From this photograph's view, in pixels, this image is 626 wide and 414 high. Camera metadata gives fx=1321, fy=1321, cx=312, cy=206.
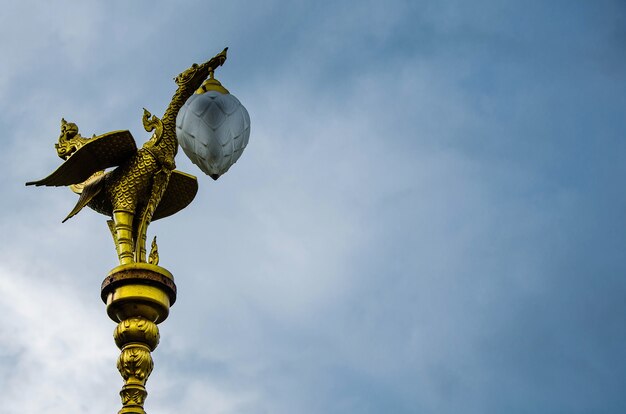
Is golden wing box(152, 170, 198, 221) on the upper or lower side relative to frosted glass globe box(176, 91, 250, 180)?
upper

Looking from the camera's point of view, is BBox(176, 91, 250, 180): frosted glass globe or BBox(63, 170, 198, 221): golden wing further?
BBox(63, 170, 198, 221): golden wing

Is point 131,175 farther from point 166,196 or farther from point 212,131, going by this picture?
point 212,131

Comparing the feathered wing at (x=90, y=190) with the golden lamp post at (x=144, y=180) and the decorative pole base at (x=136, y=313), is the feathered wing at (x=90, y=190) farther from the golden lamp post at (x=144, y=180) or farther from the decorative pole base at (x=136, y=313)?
the decorative pole base at (x=136, y=313)

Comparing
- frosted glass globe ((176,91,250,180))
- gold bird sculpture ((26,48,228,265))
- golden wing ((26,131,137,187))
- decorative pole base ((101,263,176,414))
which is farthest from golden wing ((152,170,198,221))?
decorative pole base ((101,263,176,414))

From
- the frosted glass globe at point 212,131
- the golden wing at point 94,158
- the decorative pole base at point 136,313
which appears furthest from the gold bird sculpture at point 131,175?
the frosted glass globe at point 212,131

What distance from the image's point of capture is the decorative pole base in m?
9.52

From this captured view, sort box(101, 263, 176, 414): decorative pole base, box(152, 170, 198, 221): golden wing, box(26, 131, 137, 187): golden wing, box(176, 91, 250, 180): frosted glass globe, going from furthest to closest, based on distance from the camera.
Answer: box(152, 170, 198, 221): golden wing
box(26, 131, 137, 187): golden wing
box(176, 91, 250, 180): frosted glass globe
box(101, 263, 176, 414): decorative pole base

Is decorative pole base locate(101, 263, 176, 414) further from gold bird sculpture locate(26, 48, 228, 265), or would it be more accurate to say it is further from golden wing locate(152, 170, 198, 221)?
golden wing locate(152, 170, 198, 221)

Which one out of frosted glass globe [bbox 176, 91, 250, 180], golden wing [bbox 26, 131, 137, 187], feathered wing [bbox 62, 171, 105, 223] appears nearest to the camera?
frosted glass globe [bbox 176, 91, 250, 180]

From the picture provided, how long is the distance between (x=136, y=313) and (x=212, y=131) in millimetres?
1460

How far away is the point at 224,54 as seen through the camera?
10867 mm

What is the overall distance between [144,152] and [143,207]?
1.50 feet

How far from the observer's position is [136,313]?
972cm

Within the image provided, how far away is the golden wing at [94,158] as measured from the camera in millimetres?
10328
